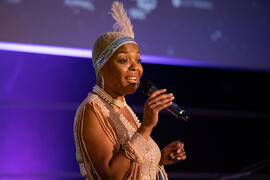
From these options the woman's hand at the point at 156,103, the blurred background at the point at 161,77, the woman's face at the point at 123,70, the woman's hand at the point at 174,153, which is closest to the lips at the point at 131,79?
the woman's face at the point at 123,70

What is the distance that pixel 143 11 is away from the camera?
305 centimetres

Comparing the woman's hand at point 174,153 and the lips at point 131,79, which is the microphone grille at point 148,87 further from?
the woman's hand at point 174,153

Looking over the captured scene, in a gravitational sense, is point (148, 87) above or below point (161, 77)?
above

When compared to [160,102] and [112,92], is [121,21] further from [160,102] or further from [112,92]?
[160,102]

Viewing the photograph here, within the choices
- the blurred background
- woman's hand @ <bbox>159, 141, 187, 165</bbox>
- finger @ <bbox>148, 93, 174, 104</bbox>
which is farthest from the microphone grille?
the blurred background

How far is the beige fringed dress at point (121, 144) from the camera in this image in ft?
4.73

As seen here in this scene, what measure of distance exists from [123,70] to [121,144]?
0.31 m

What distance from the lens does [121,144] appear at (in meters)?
1.53

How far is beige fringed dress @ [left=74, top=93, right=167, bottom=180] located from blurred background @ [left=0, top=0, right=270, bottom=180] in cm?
139

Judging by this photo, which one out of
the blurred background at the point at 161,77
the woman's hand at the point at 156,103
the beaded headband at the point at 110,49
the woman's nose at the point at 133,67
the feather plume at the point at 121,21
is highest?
the feather plume at the point at 121,21

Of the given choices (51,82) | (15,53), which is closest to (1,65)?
(15,53)

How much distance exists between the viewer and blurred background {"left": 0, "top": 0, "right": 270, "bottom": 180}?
9.50 feet

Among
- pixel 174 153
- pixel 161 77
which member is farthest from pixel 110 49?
pixel 161 77

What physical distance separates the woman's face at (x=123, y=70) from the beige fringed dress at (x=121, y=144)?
0.33ft
